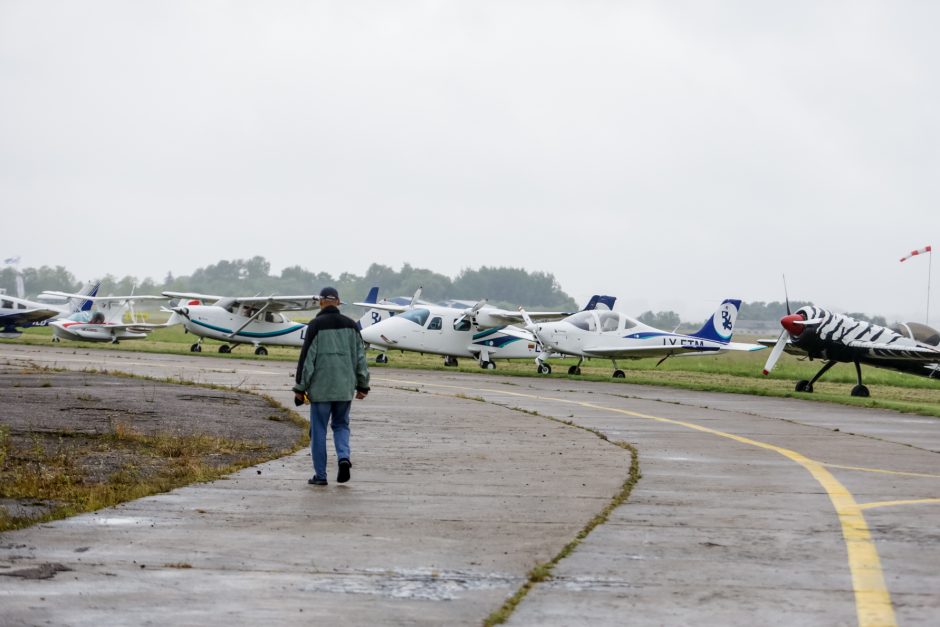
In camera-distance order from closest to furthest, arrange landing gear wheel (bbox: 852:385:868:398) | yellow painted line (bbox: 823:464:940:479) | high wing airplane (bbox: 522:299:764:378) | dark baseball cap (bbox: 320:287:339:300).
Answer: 1. dark baseball cap (bbox: 320:287:339:300)
2. yellow painted line (bbox: 823:464:940:479)
3. landing gear wheel (bbox: 852:385:868:398)
4. high wing airplane (bbox: 522:299:764:378)

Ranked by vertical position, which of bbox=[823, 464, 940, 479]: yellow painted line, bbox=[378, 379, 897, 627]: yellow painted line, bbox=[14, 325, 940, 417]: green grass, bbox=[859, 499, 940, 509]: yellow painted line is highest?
bbox=[14, 325, 940, 417]: green grass

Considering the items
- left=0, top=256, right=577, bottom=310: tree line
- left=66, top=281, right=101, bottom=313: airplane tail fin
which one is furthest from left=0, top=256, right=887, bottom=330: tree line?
left=66, top=281, right=101, bottom=313: airplane tail fin

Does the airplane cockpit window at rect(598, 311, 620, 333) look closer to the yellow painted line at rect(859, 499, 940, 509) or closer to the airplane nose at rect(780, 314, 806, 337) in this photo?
the airplane nose at rect(780, 314, 806, 337)

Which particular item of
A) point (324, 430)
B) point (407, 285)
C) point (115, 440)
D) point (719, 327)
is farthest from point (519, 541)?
point (407, 285)

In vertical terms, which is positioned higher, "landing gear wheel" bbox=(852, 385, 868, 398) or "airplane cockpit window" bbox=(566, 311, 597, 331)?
"airplane cockpit window" bbox=(566, 311, 597, 331)

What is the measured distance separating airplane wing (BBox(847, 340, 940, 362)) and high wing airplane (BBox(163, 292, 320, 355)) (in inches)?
968

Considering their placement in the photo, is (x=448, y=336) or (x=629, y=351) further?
(x=448, y=336)

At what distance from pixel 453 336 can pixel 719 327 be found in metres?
9.38

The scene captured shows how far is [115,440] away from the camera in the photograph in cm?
1345

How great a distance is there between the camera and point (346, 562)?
7.02 metres

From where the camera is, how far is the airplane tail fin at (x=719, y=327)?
138 feet

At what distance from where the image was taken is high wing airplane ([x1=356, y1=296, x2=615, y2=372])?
43062mm

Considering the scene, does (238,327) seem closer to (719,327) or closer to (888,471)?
(719,327)

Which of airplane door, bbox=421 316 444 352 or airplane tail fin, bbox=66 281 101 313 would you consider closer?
airplane door, bbox=421 316 444 352
